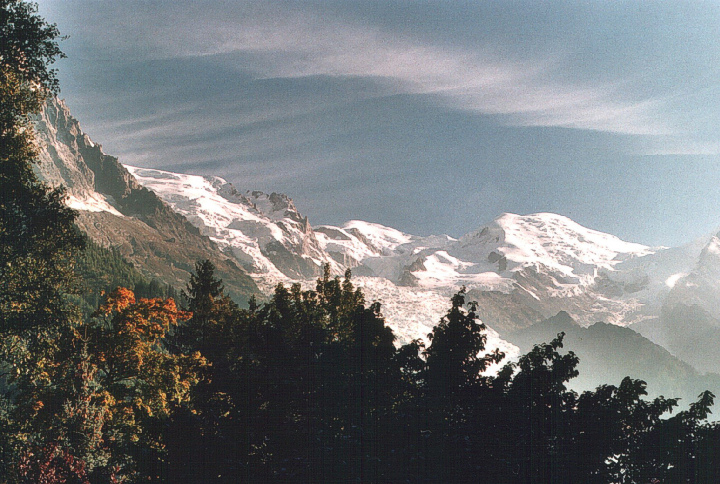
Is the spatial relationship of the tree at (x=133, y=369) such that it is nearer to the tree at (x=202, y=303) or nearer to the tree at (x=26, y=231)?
the tree at (x=26, y=231)

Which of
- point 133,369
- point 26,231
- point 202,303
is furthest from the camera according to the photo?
point 202,303


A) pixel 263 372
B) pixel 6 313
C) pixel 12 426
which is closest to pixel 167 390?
pixel 263 372

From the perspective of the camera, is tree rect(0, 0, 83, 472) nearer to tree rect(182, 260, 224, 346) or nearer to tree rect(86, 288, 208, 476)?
tree rect(86, 288, 208, 476)

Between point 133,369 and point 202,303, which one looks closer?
point 133,369

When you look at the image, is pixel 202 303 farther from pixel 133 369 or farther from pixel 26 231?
pixel 26 231

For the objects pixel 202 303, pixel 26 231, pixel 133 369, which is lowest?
pixel 133 369

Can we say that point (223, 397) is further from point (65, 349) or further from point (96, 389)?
point (65, 349)

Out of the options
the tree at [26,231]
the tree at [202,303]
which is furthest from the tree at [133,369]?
the tree at [202,303]

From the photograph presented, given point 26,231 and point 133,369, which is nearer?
point 26,231

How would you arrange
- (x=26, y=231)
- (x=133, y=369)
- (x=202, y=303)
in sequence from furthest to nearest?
(x=202, y=303) < (x=133, y=369) < (x=26, y=231)

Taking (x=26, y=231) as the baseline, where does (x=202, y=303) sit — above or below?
below

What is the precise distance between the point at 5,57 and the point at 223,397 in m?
16.5

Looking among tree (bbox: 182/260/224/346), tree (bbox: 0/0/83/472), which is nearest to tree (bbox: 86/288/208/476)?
tree (bbox: 0/0/83/472)

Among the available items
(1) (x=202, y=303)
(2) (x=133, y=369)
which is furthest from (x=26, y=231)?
(1) (x=202, y=303)
